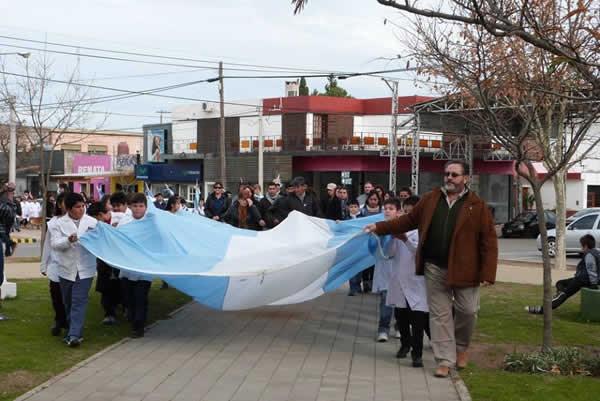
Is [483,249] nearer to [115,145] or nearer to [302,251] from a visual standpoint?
[302,251]

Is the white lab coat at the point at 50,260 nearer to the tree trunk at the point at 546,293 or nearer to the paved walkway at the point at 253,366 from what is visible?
the paved walkway at the point at 253,366

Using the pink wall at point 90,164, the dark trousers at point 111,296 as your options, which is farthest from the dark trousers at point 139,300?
the pink wall at point 90,164

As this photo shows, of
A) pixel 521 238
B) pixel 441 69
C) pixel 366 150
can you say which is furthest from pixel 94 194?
pixel 441 69

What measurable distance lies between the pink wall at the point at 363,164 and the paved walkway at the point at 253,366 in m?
33.8

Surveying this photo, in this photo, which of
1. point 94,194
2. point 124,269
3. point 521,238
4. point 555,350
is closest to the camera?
point 555,350

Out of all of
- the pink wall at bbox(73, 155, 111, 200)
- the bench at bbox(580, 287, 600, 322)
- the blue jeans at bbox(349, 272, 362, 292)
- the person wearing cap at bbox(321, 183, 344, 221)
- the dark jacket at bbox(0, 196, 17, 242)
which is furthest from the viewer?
the pink wall at bbox(73, 155, 111, 200)

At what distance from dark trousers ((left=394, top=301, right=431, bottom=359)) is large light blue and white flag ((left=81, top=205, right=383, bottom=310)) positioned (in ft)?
4.03

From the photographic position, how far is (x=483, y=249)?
734 centimetres

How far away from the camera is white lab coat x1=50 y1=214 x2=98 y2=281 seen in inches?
335

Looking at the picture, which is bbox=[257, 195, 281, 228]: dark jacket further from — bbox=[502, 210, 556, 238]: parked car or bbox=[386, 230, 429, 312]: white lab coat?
bbox=[502, 210, 556, 238]: parked car

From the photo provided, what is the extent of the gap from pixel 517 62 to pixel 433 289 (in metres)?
4.60

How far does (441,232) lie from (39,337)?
200 inches

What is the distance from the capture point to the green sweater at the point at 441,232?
24.3 feet

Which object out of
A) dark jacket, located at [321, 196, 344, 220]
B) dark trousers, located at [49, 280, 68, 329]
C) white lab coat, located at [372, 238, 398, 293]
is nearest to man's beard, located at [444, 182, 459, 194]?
white lab coat, located at [372, 238, 398, 293]
